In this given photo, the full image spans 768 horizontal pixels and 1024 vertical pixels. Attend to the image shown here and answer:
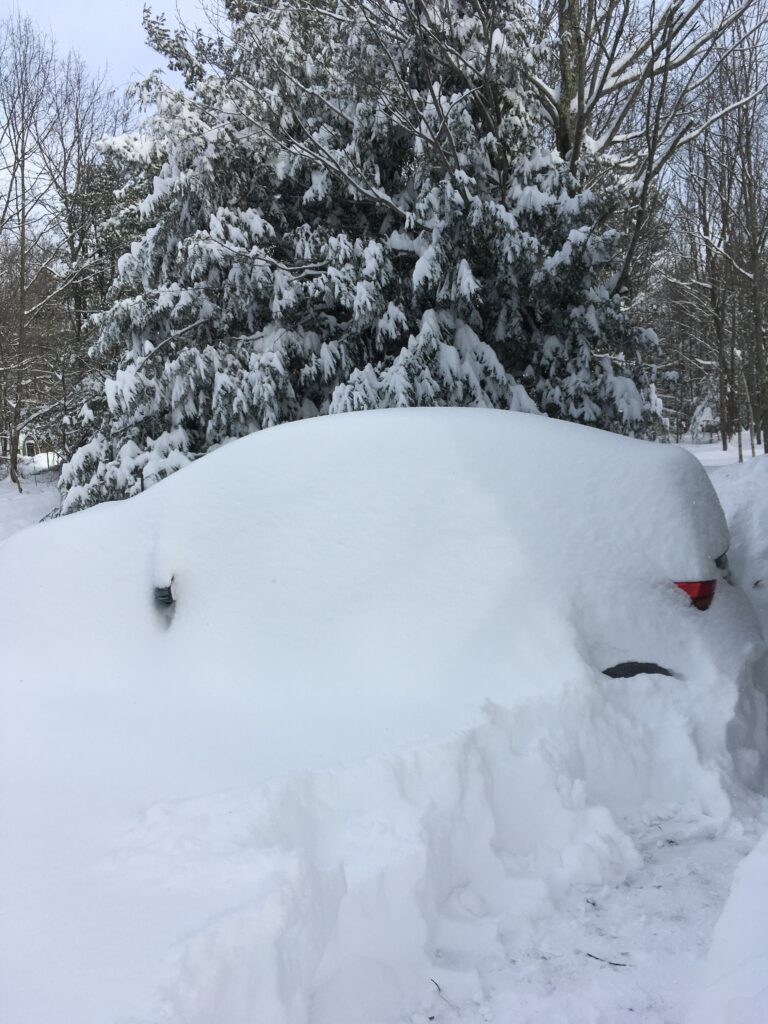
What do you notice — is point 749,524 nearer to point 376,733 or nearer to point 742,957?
point 376,733

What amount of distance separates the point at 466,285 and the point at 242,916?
607 cm

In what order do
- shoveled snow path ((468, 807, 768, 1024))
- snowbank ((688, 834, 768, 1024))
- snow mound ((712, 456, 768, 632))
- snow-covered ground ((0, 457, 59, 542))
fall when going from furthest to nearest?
snow-covered ground ((0, 457, 59, 542))
snow mound ((712, 456, 768, 632))
shoveled snow path ((468, 807, 768, 1024))
snowbank ((688, 834, 768, 1024))

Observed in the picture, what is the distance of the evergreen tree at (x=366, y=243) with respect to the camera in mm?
7090

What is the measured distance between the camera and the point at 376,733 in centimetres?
254

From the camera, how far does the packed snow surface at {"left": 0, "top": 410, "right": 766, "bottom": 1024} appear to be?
6.16ft

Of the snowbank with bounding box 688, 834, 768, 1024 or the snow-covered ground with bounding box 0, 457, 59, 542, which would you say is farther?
the snow-covered ground with bounding box 0, 457, 59, 542

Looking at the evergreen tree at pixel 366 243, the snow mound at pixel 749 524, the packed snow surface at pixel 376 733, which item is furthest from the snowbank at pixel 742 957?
the evergreen tree at pixel 366 243

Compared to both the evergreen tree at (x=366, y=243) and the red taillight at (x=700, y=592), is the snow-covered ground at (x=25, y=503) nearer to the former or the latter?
Answer: the evergreen tree at (x=366, y=243)

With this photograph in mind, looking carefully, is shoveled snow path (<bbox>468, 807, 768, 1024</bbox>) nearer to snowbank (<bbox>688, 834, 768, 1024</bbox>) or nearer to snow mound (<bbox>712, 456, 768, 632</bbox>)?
snowbank (<bbox>688, 834, 768, 1024</bbox>)

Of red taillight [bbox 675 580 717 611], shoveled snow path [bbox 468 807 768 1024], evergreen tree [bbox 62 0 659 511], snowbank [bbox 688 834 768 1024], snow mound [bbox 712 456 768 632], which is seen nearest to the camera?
snowbank [bbox 688 834 768 1024]

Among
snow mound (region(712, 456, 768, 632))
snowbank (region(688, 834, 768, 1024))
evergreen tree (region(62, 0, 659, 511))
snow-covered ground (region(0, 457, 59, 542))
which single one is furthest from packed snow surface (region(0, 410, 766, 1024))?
snow-covered ground (region(0, 457, 59, 542))

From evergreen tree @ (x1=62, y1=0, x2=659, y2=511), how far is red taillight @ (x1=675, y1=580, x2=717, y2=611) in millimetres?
4253

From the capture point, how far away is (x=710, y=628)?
2.99 metres

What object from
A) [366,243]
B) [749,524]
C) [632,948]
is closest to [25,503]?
[366,243]
